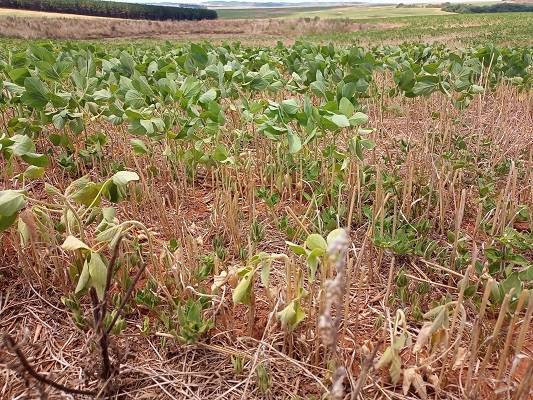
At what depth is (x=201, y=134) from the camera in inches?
135

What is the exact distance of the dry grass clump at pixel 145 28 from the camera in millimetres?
20467

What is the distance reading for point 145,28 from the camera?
25.6 m

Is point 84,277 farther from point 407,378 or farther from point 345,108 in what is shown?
point 345,108

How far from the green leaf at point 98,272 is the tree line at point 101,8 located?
37.8 metres

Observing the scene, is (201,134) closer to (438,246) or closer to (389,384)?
(438,246)

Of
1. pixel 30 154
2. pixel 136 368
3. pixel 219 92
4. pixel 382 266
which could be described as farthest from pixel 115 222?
pixel 219 92

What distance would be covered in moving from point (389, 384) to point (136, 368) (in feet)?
2.37

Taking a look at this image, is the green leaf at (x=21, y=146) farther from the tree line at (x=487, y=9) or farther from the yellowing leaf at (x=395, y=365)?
the tree line at (x=487, y=9)

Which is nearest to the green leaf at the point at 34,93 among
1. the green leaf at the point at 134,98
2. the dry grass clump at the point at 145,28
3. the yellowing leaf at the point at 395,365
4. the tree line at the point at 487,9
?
the green leaf at the point at 134,98

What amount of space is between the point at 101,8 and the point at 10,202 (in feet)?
136

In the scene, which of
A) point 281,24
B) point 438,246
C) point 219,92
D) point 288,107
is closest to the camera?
point 288,107

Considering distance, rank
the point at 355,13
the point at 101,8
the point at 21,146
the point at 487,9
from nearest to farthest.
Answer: the point at 21,146 → the point at 101,8 → the point at 487,9 → the point at 355,13

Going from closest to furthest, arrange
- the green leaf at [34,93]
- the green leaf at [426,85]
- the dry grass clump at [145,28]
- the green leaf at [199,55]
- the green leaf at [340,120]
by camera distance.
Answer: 1. the green leaf at [340,120]
2. the green leaf at [34,93]
3. the green leaf at [426,85]
4. the green leaf at [199,55]
5. the dry grass clump at [145,28]

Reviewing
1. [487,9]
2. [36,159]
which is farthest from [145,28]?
[487,9]
